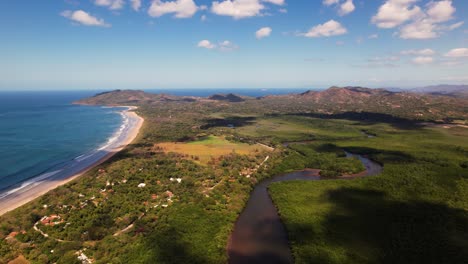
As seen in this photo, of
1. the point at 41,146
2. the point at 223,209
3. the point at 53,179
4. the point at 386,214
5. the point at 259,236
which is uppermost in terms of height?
the point at 41,146

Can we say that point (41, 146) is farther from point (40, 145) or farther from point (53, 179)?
point (53, 179)

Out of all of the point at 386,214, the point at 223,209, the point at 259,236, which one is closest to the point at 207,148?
the point at 223,209

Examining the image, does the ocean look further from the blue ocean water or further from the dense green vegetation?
the dense green vegetation

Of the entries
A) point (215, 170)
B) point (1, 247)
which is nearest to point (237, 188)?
point (215, 170)

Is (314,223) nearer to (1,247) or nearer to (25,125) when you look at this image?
(1,247)

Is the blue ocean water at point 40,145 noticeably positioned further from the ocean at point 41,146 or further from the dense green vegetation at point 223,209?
the dense green vegetation at point 223,209

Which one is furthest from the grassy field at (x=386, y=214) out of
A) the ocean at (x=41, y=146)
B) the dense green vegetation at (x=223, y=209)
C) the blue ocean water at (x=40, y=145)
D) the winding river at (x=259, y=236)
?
the blue ocean water at (x=40, y=145)
